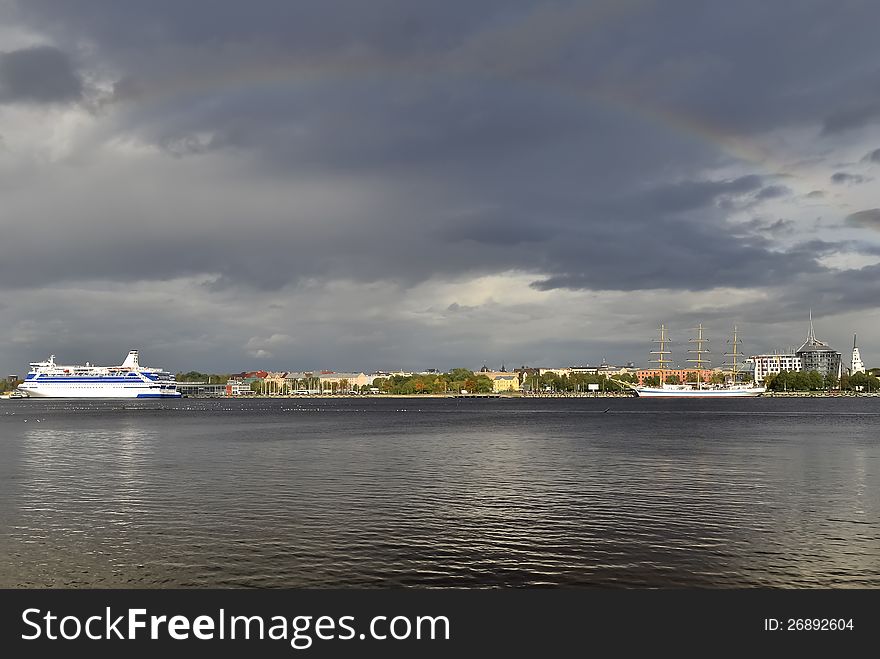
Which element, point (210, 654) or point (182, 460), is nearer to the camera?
point (210, 654)

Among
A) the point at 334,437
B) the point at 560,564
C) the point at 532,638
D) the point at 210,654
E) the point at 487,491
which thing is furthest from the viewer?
the point at 334,437

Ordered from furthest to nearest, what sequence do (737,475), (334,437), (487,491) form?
(334,437) < (737,475) < (487,491)

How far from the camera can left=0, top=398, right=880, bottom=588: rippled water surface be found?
2303 centimetres

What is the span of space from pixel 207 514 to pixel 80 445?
50.8m

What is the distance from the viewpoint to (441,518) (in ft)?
107

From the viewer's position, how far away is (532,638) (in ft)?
57.9

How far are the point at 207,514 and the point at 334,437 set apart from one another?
2203 inches

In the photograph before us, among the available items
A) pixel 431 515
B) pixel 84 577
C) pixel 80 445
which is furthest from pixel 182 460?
pixel 84 577

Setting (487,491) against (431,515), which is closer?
(431,515)

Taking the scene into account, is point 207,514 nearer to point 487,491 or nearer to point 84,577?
point 84,577

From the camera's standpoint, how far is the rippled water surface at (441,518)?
75.6ft

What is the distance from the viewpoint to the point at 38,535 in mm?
29109

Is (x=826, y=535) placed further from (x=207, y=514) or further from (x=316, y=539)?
(x=207, y=514)

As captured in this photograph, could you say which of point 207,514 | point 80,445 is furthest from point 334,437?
point 207,514
